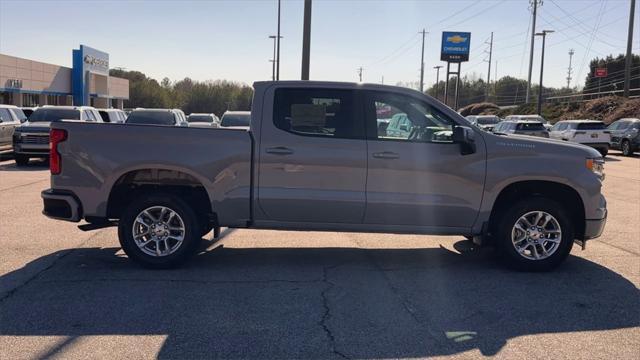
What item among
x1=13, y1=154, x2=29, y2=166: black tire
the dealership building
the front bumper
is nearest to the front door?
the front bumper

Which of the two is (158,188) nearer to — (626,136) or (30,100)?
(626,136)

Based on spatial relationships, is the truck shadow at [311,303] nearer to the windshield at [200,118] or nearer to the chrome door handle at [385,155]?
the chrome door handle at [385,155]

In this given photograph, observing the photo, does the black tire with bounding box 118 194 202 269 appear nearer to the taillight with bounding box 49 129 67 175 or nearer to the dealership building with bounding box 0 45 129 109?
the taillight with bounding box 49 129 67 175

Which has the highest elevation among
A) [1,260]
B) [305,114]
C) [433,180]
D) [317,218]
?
[305,114]

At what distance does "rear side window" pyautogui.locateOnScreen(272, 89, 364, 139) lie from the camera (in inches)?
268

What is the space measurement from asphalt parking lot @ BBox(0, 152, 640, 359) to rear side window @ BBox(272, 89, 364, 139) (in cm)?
157

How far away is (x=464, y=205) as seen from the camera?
6844mm

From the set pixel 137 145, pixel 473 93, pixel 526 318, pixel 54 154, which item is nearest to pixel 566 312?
pixel 526 318

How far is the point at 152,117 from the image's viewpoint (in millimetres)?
21031

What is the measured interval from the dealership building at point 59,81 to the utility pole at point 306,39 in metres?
33.3

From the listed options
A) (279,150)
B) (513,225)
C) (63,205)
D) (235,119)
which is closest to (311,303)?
(279,150)

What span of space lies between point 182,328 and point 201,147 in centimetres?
229

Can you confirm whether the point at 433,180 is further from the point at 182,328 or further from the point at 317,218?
the point at 182,328

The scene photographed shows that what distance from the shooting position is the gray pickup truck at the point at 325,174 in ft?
21.9
